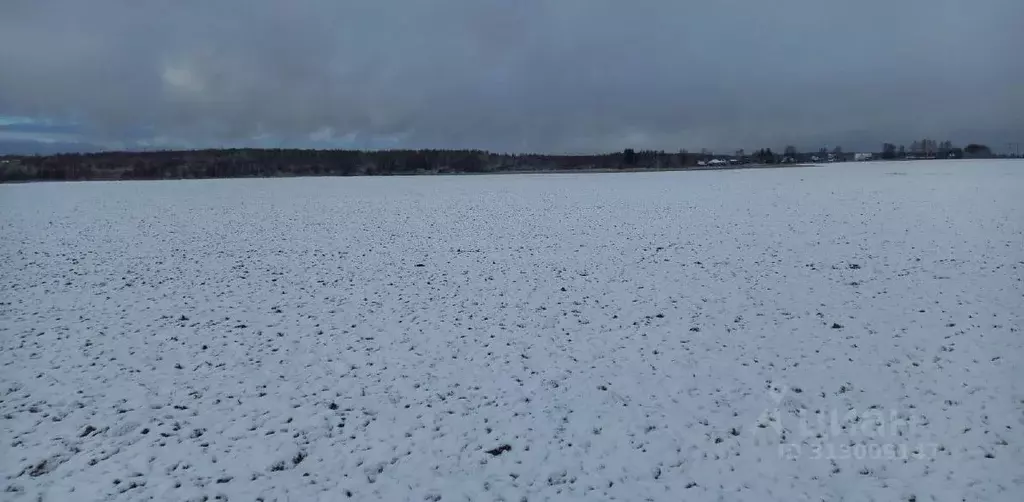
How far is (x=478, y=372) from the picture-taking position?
9.45 meters

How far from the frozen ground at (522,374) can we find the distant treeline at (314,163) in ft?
357

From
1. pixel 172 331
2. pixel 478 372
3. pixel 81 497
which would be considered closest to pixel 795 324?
pixel 478 372

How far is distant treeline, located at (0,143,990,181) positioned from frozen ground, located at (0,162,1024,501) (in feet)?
357

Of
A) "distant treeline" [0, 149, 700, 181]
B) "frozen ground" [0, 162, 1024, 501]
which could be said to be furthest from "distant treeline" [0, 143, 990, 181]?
"frozen ground" [0, 162, 1024, 501]

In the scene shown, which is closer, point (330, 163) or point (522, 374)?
point (522, 374)

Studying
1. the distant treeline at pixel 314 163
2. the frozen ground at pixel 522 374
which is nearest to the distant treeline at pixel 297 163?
the distant treeline at pixel 314 163

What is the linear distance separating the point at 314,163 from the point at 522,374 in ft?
472

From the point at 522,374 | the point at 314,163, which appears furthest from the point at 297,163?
the point at 522,374

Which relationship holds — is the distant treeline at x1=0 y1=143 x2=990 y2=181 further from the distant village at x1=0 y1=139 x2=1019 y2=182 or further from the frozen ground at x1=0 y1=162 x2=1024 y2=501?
the frozen ground at x1=0 y1=162 x2=1024 y2=501

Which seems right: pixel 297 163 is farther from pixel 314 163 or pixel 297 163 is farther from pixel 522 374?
pixel 522 374

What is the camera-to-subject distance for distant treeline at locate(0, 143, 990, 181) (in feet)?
367

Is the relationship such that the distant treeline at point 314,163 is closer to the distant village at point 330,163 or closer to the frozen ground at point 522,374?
the distant village at point 330,163

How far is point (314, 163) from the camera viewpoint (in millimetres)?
141375

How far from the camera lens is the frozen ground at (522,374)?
654 centimetres
